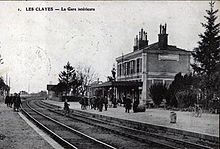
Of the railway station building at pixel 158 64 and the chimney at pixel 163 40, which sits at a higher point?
the chimney at pixel 163 40

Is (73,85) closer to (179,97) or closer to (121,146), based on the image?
(179,97)

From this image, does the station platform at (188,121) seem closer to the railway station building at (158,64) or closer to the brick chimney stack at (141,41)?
the railway station building at (158,64)

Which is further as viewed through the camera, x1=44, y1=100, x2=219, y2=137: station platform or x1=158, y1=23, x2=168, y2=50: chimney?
x1=158, y1=23, x2=168, y2=50: chimney

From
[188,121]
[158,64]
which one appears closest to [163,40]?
[158,64]

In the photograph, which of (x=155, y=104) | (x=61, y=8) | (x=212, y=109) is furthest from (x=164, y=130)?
(x=155, y=104)

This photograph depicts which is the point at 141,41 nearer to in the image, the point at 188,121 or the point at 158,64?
the point at 158,64

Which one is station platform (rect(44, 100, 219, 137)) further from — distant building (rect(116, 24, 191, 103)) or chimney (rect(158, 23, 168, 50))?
chimney (rect(158, 23, 168, 50))

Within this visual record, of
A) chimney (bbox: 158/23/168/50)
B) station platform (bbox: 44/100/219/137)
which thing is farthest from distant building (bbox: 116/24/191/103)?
station platform (bbox: 44/100/219/137)

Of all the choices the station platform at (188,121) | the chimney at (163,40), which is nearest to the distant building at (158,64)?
the chimney at (163,40)

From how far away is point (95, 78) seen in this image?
94.4 meters

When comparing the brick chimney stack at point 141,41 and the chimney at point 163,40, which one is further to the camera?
the brick chimney stack at point 141,41

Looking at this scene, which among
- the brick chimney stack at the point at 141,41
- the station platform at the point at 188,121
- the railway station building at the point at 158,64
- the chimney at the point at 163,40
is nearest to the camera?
the station platform at the point at 188,121

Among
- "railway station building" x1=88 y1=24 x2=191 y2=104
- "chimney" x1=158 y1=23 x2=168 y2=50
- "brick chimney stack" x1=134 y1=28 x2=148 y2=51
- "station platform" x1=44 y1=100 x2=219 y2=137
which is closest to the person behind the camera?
"station platform" x1=44 y1=100 x2=219 y2=137

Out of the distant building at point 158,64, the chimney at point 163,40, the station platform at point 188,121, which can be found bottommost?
the station platform at point 188,121
